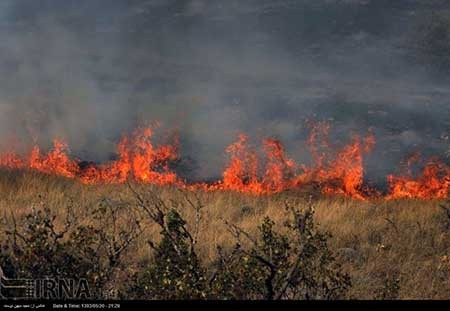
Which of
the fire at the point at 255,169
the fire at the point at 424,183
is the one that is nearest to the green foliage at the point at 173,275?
the fire at the point at 255,169

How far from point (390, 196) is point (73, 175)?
9570mm

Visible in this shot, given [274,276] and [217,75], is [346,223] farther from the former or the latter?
[217,75]

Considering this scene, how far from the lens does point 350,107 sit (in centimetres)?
2905

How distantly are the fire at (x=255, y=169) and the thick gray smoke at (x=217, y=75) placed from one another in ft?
2.25

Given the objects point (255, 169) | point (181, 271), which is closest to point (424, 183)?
point (255, 169)

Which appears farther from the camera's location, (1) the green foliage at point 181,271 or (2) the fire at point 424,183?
(2) the fire at point 424,183

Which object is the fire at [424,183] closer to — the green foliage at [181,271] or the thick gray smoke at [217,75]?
the thick gray smoke at [217,75]

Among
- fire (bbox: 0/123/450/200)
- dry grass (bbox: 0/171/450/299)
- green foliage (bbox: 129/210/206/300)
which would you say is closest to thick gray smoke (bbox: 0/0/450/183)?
fire (bbox: 0/123/450/200)

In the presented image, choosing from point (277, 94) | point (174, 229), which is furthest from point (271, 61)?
point (174, 229)

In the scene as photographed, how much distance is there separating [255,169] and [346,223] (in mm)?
6697

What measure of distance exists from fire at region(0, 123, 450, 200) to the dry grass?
1403mm

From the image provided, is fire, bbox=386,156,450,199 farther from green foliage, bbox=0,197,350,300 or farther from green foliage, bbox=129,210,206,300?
green foliage, bbox=129,210,206,300

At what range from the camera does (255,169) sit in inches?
854

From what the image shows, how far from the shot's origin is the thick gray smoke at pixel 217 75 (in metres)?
25.6
